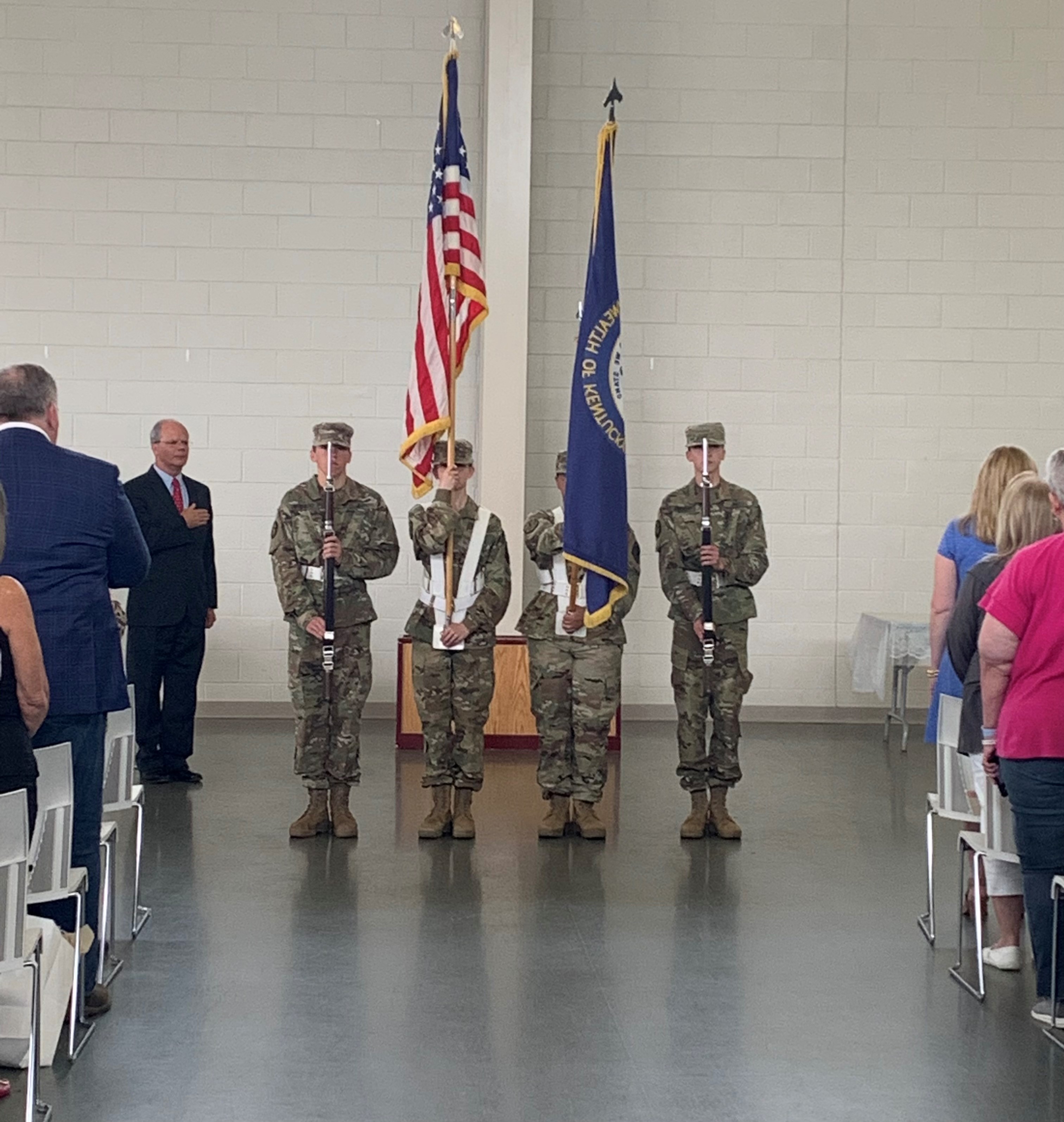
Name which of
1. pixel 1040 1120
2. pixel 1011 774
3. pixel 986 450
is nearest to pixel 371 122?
pixel 986 450

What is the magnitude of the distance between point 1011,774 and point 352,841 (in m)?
3.16

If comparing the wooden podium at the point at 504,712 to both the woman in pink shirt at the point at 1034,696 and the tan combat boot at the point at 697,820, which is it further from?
the woman in pink shirt at the point at 1034,696

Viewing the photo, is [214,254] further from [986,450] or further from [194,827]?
[986,450]

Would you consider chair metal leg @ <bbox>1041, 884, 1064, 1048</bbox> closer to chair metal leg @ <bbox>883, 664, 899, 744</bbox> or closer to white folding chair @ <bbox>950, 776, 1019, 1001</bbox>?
white folding chair @ <bbox>950, 776, 1019, 1001</bbox>

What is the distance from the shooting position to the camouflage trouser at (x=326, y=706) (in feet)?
21.5

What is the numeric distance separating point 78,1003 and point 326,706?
2567 millimetres

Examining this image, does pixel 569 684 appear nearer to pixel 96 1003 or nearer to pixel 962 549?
pixel 962 549

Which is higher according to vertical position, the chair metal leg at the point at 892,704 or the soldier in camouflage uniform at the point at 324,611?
the soldier in camouflage uniform at the point at 324,611

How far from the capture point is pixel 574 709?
21.8 feet

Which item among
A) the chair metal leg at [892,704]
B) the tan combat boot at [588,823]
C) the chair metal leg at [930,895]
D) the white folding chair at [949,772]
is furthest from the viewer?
the chair metal leg at [892,704]

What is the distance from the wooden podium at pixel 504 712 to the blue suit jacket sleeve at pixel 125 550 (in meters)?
4.59

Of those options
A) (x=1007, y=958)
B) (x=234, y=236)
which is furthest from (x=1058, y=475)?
(x=234, y=236)

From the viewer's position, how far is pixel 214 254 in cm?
992

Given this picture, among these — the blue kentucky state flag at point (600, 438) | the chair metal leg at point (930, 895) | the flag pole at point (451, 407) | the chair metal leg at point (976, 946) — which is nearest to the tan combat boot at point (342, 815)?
the flag pole at point (451, 407)
